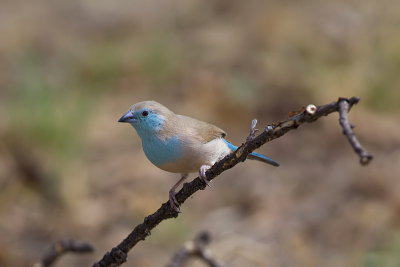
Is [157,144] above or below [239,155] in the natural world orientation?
above

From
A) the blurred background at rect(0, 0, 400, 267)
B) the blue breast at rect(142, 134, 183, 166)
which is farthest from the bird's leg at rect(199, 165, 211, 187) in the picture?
the blurred background at rect(0, 0, 400, 267)

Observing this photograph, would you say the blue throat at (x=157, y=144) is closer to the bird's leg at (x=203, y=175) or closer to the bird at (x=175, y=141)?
the bird at (x=175, y=141)

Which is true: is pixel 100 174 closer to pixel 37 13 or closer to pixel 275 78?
pixel 275 78

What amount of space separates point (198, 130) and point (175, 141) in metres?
0.19

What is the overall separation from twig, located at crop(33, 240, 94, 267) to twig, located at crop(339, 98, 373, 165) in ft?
6.49

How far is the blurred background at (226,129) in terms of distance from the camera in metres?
6.12

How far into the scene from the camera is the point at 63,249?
3.60m

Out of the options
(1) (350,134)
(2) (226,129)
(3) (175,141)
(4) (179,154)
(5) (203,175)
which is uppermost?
(2) (226,129)

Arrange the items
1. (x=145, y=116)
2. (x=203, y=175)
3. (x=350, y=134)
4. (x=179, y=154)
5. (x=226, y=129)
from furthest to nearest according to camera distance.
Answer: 1. (x=226, y=129)
2. (x=145, y=116)
3. (x=179, y=154)
4. (x=203, y=175)
5. (x=350, y=134)

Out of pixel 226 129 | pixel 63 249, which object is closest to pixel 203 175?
pixel 63 249

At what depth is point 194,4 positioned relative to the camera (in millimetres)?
10758

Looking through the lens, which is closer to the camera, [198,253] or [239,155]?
[239,155]

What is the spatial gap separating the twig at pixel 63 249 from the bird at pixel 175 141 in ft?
1.98

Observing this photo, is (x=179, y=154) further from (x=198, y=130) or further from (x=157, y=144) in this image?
(x=198, y=130)
